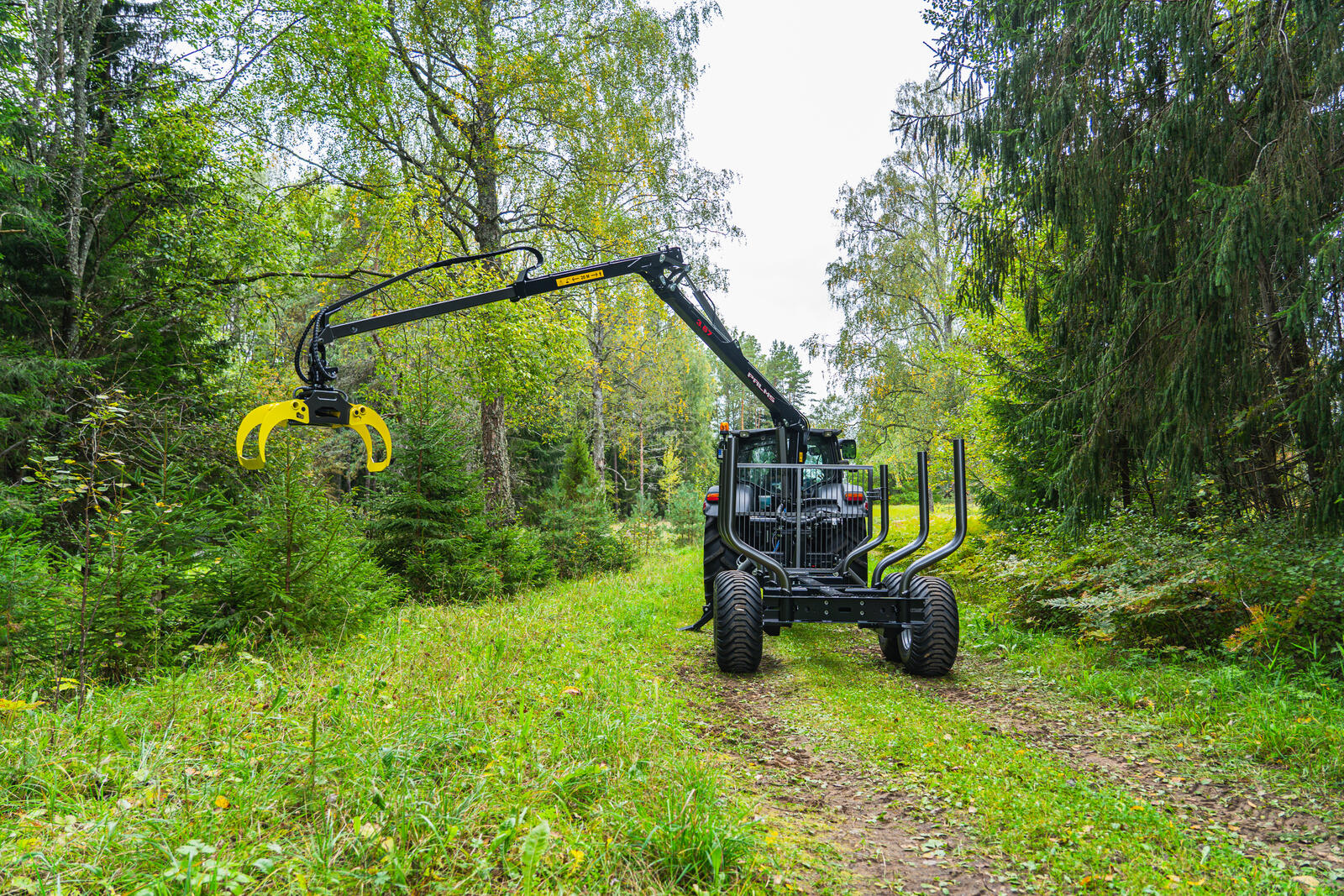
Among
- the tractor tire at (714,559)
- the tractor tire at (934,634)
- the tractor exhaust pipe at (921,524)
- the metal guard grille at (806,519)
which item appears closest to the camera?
the tractor tire at (934,634)

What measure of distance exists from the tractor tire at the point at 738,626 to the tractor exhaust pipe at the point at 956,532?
1148mm

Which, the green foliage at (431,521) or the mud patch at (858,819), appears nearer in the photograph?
the mud patch at (858,819)

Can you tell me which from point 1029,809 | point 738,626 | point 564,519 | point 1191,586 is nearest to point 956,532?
point 1191,586

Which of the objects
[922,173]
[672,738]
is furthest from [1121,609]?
[922,173]

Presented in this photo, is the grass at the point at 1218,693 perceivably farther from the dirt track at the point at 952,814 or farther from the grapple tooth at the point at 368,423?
the grapple tooth at the point at 368,423

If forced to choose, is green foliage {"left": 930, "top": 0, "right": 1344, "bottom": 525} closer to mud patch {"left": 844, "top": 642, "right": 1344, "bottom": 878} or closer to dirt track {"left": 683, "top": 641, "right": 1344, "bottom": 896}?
mud patch {"left": 844, "top": 642, "right": 1344, "bottom": 878}

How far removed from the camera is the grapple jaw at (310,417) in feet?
11.1

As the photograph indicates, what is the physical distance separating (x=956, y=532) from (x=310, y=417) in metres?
4.65

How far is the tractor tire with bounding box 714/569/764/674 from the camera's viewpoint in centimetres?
456

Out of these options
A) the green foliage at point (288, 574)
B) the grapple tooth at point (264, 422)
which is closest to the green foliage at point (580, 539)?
the green foliage at point (288, 574)

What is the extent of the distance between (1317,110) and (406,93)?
1035 cm

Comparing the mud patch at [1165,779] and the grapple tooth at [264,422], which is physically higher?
the grapple tooth at [264,422]

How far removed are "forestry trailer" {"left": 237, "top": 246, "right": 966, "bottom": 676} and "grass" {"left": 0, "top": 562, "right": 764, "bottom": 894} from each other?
1.32 m

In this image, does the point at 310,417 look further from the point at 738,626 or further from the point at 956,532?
the point at 956,532
